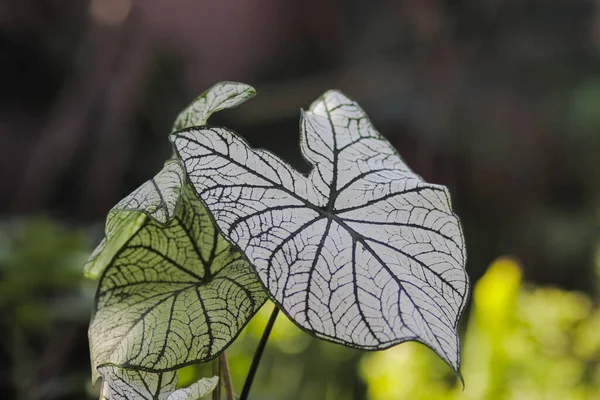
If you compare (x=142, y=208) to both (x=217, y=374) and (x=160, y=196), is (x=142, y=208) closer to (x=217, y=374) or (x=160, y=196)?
(x=160, y=196)

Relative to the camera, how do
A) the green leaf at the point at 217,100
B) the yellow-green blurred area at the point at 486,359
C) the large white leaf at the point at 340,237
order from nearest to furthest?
the large white leaf at the point at 340,237 < the green leaf at the point at 217,100 < the yellow-green blurred area at the point at 486,359

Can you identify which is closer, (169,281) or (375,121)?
(169,281)

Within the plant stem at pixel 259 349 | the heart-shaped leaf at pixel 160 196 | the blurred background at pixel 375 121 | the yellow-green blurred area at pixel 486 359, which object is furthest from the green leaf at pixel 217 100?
the yellow-green blurred area at pixel 486 359

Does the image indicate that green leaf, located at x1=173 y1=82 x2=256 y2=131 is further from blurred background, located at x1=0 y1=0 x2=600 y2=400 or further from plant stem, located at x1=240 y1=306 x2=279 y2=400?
blurred background, located at x1=0 y1=0 x2=600 y2=400

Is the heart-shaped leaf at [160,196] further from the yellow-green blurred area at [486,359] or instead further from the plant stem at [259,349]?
the yellow-green blurred area at [486,359]

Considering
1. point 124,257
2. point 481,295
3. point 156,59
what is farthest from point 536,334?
point 156,59

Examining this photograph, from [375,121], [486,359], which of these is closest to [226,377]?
[486,359]

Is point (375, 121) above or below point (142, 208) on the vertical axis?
below
